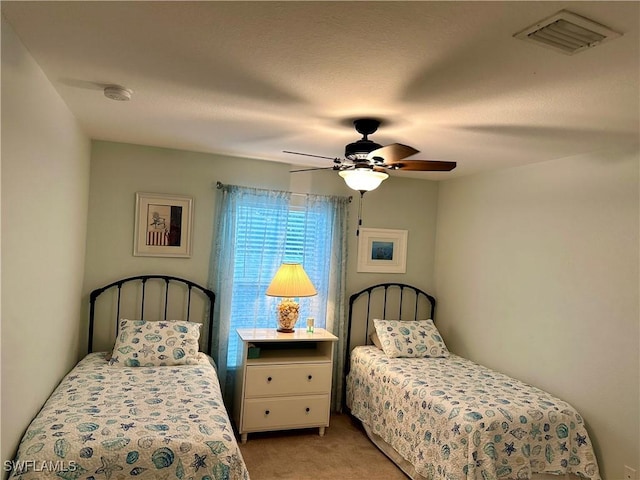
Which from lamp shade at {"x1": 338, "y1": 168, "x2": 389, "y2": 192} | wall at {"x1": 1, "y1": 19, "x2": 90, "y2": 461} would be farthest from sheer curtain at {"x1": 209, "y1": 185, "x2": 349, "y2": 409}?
lamp shade at {"x1": 338, "y1": 168, "x2": 389, "y2": 192}

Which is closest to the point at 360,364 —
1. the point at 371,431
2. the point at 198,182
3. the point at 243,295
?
the point at 371,431

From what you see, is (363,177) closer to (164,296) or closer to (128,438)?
(128,438)

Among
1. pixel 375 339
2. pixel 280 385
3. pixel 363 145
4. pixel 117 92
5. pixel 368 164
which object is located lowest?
pixel 280 385

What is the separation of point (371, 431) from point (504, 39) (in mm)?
3061

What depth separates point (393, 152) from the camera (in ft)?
7.52

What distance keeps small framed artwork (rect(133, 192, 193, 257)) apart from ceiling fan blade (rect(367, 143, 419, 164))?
76.0 inches

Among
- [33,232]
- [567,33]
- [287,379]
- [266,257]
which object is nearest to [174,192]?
[266,257]

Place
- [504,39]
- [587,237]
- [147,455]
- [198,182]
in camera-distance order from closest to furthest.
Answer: [504,39] → [147,455] → [587,237] → [198,182]

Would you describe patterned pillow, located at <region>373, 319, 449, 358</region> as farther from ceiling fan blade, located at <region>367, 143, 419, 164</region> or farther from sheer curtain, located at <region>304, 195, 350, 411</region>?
ceiling fan blade, located at <region>367, 143, 419, 164</region>

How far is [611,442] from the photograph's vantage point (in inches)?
108

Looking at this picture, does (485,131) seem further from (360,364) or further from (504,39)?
(360,364)

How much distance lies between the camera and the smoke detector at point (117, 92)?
216 cm

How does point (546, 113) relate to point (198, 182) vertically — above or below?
above

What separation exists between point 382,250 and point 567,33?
3.05 metres
